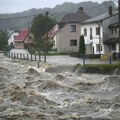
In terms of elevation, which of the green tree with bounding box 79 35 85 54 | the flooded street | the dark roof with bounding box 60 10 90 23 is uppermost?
the dark roof with bounding box 60 10 90 23

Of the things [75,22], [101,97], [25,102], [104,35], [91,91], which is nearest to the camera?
[25,102]

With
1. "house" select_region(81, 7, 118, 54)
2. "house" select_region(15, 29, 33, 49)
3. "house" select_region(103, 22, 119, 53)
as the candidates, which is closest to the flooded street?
"house" select_region(103, 22, 119, 53)

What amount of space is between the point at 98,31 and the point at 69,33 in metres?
15.7

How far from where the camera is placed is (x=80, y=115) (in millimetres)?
17656

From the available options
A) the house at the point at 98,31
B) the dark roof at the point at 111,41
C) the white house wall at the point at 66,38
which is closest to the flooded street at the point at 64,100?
the dark roof at the point at 111,41

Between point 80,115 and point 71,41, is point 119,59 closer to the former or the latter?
point 80,115

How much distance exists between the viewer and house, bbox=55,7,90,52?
77188 mm

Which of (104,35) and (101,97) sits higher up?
(104,35)

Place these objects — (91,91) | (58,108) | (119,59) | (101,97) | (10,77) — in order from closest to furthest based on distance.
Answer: (58,108)
(101,97)
(91,91)
(10,77)
(119,59)

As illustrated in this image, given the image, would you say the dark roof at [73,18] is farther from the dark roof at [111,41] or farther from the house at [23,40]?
the house at [23,40]

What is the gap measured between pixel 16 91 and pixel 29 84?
15.6 ft

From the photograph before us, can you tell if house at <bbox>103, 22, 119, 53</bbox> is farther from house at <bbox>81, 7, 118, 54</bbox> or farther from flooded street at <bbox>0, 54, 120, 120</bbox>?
flooded street at <bbox>0, 54, 120, 120</bbox>

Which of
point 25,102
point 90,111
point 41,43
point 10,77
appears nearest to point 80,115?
point 90,111

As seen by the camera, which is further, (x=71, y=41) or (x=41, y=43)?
(x=71, y=41)
